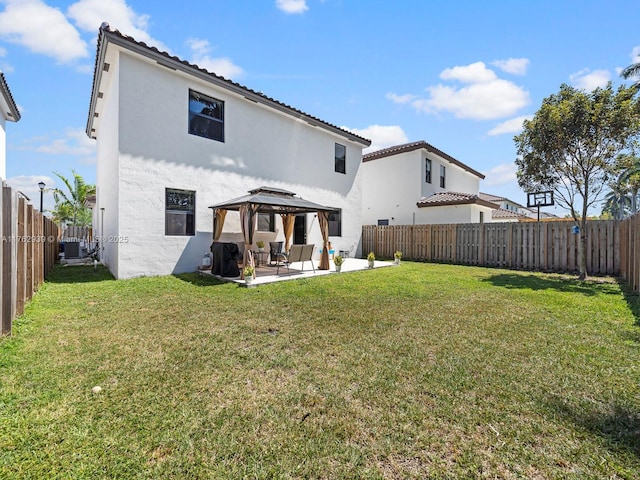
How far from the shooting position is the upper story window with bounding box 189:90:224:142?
10.3 meters

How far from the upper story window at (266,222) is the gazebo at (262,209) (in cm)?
48

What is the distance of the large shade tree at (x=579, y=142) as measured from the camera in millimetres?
8367

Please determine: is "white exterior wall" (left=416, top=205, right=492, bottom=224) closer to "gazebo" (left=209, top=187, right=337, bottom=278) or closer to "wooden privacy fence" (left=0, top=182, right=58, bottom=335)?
"gazebo" (left=209, top=187, right=337, bottom=278)

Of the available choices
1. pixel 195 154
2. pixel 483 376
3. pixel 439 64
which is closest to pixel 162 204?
pixel 195 154

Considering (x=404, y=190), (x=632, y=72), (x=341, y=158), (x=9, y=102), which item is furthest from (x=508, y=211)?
(x=9, y=102)

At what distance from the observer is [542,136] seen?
9.34 m

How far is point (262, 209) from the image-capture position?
10.7 meters

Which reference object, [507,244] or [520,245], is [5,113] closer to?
[507,244]

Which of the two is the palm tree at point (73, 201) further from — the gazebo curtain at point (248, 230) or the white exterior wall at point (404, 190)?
the white exterior wall at point (404, 190)

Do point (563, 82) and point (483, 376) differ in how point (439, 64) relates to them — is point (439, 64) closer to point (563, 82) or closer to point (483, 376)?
point (563, 82)

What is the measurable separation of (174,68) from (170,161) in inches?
117

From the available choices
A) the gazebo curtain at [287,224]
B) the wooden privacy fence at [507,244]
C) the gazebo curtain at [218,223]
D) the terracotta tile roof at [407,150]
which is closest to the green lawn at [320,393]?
the gazebo curtain at [218,223]

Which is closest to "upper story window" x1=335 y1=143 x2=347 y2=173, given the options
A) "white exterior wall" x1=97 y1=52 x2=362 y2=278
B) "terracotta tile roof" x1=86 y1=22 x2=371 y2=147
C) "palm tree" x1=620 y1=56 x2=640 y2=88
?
"terracotta tile roof" x1=86 y1=22 x2=371 y2=147

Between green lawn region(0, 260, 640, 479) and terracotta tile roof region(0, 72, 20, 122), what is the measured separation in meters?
8.60
